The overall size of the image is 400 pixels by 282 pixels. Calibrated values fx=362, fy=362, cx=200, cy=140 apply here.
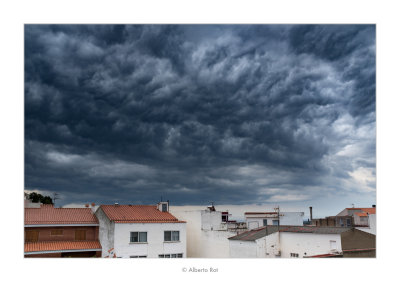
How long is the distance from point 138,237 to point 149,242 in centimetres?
70

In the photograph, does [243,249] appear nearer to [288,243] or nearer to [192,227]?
[288,243]

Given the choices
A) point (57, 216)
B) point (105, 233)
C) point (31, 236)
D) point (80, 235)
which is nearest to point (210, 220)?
point (105, 233)

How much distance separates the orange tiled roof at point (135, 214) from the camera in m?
19.5

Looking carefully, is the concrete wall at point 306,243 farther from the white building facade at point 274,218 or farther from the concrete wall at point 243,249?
the white building facade at point 274,218

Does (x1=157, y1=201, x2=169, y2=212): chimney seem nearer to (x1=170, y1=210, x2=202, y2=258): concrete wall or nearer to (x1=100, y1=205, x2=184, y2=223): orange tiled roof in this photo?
(x1=100, y1=205, x2=184, y2=223): orange tiled roof

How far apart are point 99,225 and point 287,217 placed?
15.9 meters

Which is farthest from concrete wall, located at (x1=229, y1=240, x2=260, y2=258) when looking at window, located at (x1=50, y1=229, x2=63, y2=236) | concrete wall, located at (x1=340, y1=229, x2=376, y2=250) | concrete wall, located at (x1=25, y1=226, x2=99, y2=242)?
window, located at (x1=50, y1=229, x2=63, y2=236)

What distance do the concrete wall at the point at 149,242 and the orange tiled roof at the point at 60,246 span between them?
169 cm

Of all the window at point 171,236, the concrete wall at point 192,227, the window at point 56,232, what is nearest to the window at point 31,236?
the window at point 56,232

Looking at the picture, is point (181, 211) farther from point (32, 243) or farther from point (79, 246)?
point (32, 243)

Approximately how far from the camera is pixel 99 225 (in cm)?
2038

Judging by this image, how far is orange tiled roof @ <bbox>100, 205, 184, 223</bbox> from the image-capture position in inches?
769

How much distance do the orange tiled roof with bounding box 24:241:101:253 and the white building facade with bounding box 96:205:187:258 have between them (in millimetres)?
629

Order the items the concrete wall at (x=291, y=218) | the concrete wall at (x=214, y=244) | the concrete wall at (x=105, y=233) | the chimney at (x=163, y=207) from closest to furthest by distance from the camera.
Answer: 1. the concrete wall at (x=105, y=233)
2. the concrete wall at (x=214, y=244)
3. the chimney at (x=163, y=207)
4. the concrete wall at (x=291, y=218)
